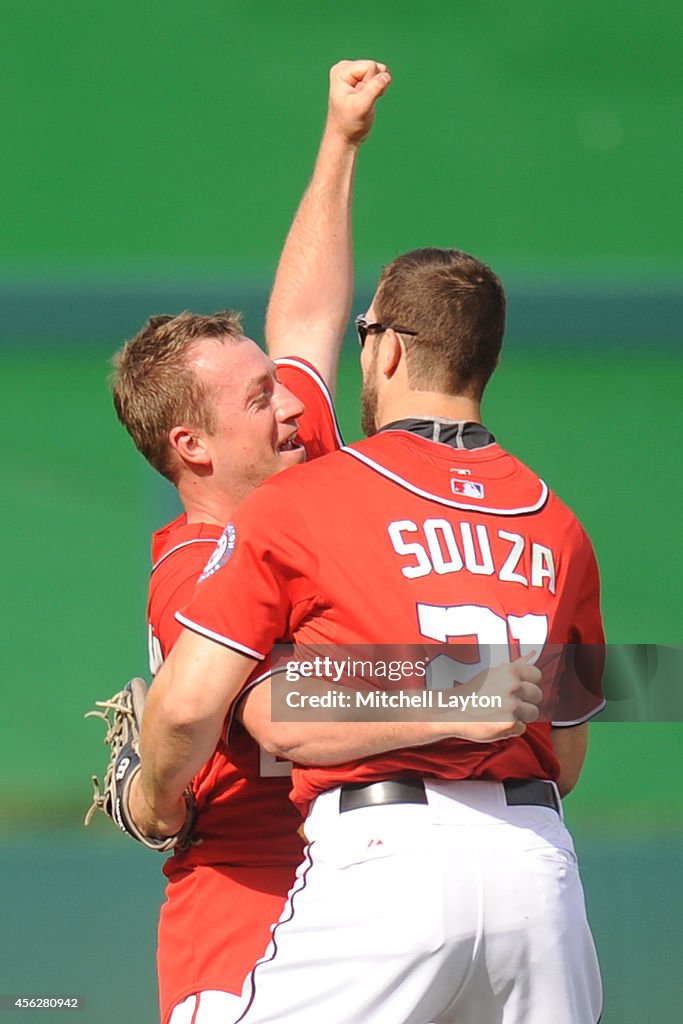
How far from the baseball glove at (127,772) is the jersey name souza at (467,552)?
0.49 m

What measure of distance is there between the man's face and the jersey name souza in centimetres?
42

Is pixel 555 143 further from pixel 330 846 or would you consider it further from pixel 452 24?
pixel 330 846

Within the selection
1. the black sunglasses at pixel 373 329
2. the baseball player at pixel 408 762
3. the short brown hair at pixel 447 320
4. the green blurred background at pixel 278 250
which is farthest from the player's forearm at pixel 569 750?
the green blurred background at pixel 278 250

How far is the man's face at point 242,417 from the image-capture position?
2039 millimetres

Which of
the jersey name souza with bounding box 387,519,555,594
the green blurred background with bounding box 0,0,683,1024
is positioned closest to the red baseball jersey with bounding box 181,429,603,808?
the jersey name souza with bounding box 387,519,555,594

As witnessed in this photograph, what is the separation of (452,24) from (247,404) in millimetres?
3000

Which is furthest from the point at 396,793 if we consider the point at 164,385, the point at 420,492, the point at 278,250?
the point at 278,250

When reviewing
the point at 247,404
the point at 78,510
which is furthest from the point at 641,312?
the point at 247,404

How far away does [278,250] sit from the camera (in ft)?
15.1

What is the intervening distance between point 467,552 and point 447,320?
0.32 metres

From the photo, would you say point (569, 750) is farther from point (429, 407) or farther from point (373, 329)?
point (373, 329)

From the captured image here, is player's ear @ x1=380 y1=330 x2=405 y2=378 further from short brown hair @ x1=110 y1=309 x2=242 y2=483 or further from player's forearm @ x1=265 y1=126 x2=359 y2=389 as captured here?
player's forearm @ x1=265 y1=126 x2=359 y2=389

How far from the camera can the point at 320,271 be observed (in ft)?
7.82

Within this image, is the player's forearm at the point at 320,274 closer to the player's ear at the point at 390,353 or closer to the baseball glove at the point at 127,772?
the player's ear at the point at 390,353
